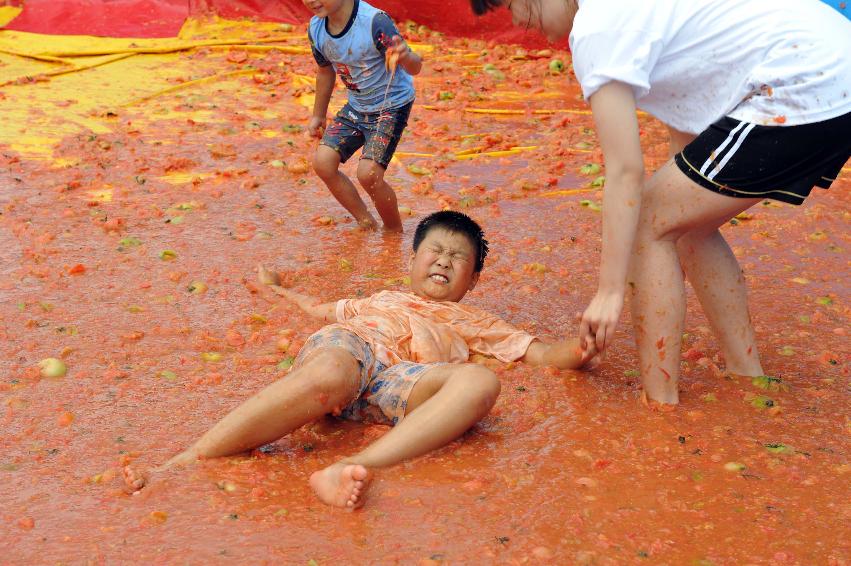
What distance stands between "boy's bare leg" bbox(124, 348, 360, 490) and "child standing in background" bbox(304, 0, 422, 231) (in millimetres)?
2237

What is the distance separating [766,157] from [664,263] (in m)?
0.46

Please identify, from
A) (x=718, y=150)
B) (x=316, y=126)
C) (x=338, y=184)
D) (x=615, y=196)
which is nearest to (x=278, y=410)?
(x=615, y=196)

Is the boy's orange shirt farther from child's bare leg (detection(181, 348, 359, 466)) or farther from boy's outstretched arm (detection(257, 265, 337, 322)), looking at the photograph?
child's bare leg (detection(181, 348, 359, 466))

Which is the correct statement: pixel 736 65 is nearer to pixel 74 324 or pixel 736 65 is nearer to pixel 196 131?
pixel 74 324

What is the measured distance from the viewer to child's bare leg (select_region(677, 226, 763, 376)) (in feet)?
10.7

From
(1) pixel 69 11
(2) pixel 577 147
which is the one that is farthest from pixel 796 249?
(1) pixel 69 11

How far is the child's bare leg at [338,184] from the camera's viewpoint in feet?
16.6

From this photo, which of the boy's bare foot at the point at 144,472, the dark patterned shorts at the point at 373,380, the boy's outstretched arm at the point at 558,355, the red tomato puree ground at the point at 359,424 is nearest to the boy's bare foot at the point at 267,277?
the red tomato puree ground at the point at 359,424

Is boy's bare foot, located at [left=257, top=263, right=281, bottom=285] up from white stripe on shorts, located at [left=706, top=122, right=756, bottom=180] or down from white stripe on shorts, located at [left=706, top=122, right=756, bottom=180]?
down

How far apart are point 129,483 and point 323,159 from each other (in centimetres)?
271

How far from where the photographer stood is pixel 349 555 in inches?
92.7

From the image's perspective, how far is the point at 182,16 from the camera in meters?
10.3

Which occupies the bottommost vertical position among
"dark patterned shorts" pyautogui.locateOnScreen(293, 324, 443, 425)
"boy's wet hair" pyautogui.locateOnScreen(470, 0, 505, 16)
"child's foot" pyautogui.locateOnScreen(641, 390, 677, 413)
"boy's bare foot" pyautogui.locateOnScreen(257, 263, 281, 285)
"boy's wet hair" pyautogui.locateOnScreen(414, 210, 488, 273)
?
"boy's bare foot" pyautogui.locateOnScreen(257, 263, 281, 285)

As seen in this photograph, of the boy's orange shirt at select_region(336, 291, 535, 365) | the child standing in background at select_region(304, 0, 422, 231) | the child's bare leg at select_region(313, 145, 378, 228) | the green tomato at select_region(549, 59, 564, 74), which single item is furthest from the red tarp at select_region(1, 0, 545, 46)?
→ the boy's orange shirt at select_region(336, 291, 535, 365)
